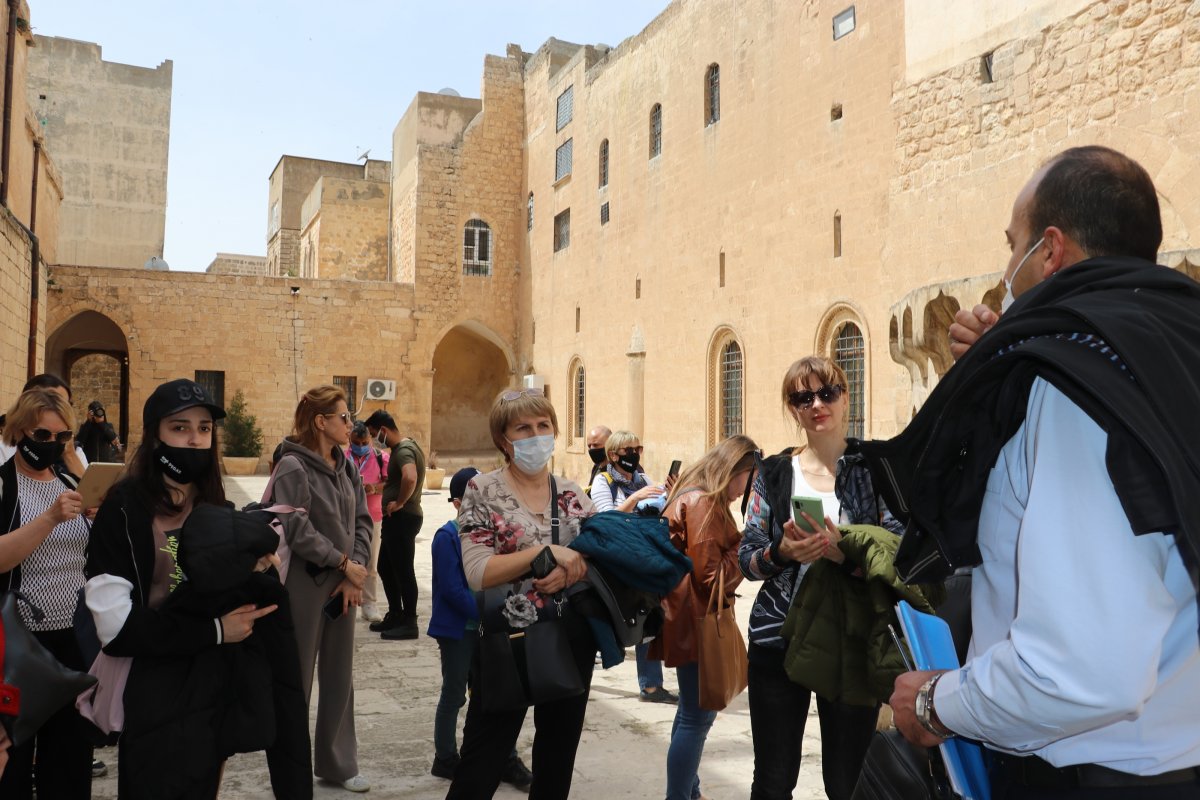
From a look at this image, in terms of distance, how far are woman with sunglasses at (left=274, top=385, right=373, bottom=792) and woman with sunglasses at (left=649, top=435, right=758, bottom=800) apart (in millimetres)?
1333

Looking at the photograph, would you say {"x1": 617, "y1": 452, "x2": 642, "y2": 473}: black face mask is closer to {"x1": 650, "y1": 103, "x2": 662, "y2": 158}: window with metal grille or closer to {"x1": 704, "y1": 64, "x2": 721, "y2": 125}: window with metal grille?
{"x1": 704, "y1": 64, "x2": 721, "y2": 125}: window with metal grille

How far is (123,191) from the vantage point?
2947 centimetres

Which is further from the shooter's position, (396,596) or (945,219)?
(945,219)

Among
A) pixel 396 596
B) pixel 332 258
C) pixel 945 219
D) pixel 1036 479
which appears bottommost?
pixel 396 596

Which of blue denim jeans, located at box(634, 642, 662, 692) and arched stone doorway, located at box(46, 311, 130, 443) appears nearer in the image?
blue denim jeans, located at box(634, 642, 662, 692)

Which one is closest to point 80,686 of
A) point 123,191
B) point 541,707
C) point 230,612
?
point 230,612

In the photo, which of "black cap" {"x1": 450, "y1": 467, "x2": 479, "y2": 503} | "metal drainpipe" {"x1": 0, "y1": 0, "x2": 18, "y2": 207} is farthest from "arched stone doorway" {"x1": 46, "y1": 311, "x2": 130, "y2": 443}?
"black cap" {"x1": 450, "y1": 467, "x2": 479, "y2": 503}

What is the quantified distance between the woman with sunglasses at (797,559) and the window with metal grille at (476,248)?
22265 millimetres

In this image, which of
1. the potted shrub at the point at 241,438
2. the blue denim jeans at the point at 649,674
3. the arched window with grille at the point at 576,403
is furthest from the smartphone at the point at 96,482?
the potted shrub at the point at 241,438

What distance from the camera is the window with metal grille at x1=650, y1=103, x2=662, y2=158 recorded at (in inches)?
719

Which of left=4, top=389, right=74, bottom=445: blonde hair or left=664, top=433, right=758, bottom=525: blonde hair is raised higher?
left=4, top=389, right=74, bottom=445: blonde hair

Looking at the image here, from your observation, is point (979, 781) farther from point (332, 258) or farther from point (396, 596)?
point (332, 258)

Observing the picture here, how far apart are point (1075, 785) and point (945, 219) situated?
34.8 ft

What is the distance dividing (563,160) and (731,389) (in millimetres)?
9344
